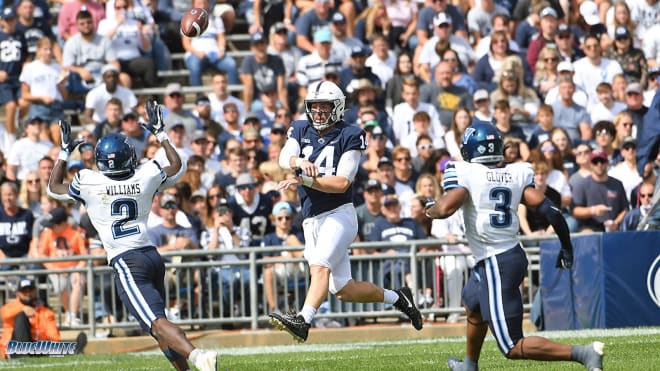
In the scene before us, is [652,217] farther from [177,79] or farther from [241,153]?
[177,79]

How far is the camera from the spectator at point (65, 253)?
14.9 metres

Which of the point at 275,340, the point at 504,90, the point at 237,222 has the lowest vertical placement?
the point at 275,340

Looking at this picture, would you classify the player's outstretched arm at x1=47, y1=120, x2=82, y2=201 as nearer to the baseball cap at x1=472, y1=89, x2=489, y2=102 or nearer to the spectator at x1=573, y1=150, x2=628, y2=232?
the spectator at x1=573, y1=150, x2=628, y2=232

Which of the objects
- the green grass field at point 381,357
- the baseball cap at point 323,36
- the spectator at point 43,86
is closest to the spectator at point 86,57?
the spectator at point 43,86

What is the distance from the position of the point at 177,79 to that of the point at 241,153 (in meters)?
4.15

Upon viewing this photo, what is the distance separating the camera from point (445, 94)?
18.0 meters

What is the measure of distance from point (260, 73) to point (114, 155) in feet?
31.1

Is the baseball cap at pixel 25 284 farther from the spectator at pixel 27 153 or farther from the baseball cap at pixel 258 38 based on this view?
the baseball cap at pixel 258 38

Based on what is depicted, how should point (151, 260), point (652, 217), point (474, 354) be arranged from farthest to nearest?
Result: point (652, 217) → point (151, 260) → point (474, 354)

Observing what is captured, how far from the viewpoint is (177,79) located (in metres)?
20.3

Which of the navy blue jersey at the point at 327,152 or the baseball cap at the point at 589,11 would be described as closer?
the navy blue jersey at the point at 327,152

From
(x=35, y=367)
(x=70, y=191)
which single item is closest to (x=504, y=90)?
(x=35, y=367)

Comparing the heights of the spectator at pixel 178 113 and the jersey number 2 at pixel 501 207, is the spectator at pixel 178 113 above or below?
above

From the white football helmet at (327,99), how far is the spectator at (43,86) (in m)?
9.12
